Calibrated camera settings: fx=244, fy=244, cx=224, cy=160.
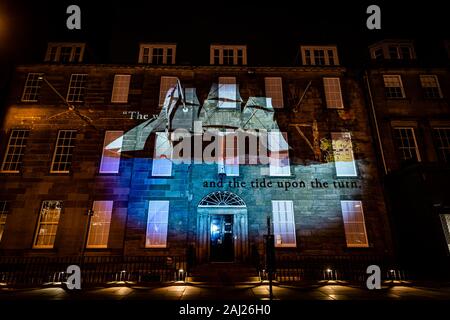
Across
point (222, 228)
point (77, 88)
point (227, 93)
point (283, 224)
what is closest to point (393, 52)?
point (227, 93)

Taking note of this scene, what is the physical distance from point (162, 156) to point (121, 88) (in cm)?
581

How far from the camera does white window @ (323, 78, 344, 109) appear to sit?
55.3 feet

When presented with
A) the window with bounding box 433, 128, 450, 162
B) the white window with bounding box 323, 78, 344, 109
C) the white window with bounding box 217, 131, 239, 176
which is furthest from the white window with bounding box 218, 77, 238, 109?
the window with bounding box 433, 128, 450, 162

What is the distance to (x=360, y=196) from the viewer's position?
15.0 meters

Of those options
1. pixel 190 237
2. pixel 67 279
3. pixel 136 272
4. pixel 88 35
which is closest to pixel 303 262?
pixel 190 237

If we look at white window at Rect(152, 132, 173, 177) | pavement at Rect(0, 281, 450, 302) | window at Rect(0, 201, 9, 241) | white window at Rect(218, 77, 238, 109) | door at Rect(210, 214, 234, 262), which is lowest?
pavement at Rect(0, 281, 450, 302)

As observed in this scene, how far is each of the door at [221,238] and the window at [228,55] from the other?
10964 mm

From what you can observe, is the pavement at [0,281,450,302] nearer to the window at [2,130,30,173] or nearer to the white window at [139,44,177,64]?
the window at [2,130,30,173]

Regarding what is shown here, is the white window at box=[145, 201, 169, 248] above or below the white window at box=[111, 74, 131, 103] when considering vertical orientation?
below

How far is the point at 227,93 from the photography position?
16844 mm

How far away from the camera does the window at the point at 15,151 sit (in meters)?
15.1

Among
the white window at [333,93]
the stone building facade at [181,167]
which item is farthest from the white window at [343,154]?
the white window at [333,93]

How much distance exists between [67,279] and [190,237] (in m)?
6.38

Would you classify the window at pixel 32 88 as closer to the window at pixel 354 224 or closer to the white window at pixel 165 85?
the white window at pixel 165 85
